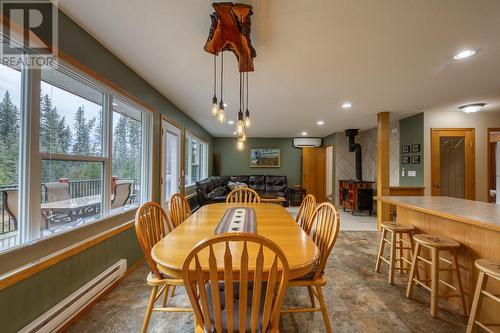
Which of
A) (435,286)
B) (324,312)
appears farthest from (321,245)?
(435,286)

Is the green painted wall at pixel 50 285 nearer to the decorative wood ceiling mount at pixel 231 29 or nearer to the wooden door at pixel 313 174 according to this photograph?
the decorative wood ceiling mount at pixel 231 29

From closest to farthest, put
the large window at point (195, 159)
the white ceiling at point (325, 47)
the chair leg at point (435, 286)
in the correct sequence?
the white ceiling at point (325, 47), the chair leg at point (435, 286), the large window at point (195, 159)

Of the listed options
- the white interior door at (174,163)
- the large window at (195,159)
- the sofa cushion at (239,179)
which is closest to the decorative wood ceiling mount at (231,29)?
the white interior door at (174,163)

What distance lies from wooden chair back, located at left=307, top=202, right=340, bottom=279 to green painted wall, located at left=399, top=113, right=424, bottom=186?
12.6 feet

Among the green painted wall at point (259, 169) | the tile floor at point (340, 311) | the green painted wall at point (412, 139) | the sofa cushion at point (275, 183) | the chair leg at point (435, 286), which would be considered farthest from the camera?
the green painted wall at point (259, 169)

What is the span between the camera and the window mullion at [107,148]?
2.26 m

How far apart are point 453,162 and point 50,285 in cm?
652

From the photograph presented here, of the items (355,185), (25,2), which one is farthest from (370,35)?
(355,185)

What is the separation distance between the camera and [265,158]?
8.04m

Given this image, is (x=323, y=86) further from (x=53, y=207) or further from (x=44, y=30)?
(x=53, y=207)

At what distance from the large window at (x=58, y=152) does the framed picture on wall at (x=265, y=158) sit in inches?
217

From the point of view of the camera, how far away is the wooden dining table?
1124 mm

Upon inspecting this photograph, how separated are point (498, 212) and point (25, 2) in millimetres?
3876

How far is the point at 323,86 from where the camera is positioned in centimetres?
307
